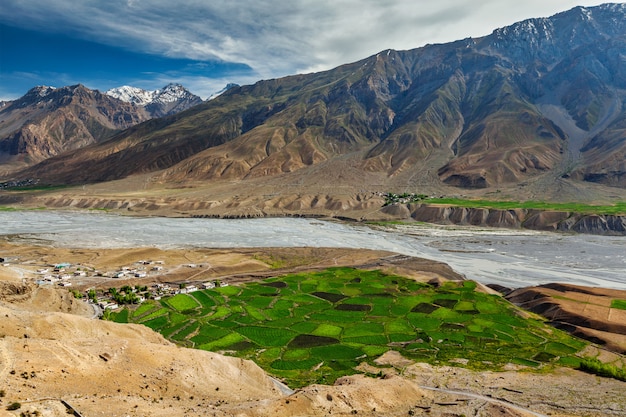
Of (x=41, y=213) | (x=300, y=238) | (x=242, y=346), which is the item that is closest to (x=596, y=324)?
(x=242, y=346)

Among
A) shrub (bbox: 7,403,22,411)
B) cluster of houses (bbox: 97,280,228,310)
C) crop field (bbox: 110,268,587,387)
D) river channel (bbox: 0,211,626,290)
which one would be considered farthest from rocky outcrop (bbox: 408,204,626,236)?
shrub (bbox: 7,403,22,411)

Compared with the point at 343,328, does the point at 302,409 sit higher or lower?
higher

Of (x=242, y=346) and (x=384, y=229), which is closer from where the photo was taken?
(x=242, y=346)

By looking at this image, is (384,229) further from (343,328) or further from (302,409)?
(302,409)

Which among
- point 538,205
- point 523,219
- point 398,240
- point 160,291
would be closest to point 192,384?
point 160,291

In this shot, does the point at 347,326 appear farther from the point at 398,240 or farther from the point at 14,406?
the point at 398,240

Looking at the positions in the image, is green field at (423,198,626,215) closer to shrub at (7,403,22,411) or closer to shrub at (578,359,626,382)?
Answer: shrub at (578,359,626,382)
